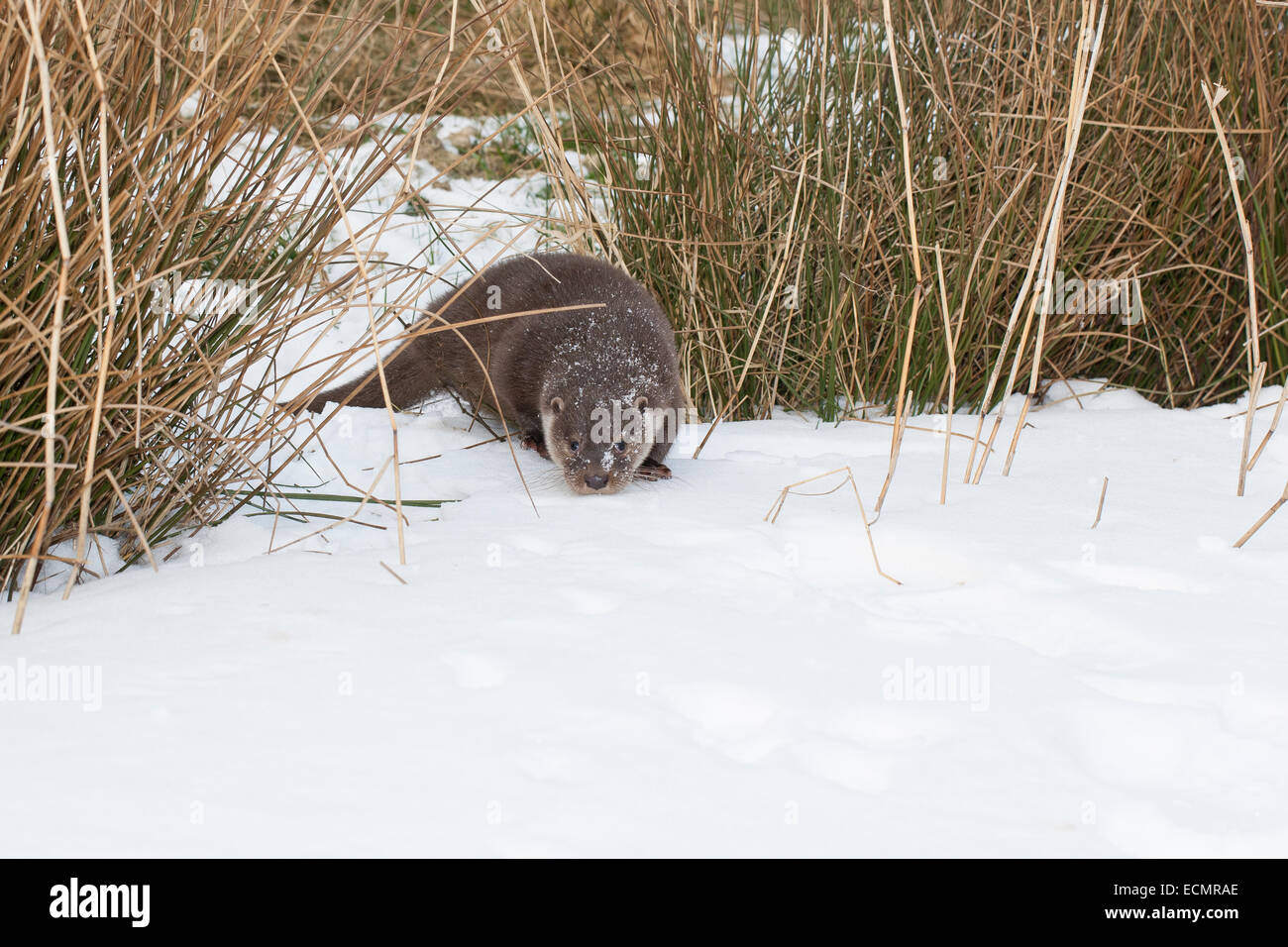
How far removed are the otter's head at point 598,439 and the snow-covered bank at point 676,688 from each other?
0.57 metres

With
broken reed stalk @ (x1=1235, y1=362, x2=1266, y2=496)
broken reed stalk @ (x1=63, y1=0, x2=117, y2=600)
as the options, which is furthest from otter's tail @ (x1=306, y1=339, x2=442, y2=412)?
broken reed stalk @ (x1=1235, y1=362, x2=1266, y2=496)

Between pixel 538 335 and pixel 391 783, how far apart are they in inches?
101

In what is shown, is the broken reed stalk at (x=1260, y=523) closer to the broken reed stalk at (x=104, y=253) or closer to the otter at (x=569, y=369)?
the otter at (x=569, y=369)

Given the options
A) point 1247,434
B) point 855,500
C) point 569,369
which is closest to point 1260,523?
point 1247,434

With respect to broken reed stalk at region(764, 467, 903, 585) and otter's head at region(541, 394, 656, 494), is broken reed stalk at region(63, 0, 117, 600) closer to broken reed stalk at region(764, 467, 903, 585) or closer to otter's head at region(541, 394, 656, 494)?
broken reed stalk at region(764, 467, 903, 585)

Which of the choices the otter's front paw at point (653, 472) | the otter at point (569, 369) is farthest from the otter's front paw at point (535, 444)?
the otter's front paw at point (653, 472)

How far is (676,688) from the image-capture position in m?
1.87

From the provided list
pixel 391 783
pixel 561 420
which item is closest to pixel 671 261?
pixel 561 420

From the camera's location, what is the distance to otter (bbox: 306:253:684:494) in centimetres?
360

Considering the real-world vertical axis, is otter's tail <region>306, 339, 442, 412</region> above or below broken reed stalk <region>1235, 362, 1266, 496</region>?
below

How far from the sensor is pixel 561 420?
372 cm

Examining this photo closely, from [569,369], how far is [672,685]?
82.0 inches

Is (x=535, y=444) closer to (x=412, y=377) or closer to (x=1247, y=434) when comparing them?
(x=412, y=377)

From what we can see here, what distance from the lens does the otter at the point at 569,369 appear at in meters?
3.60
